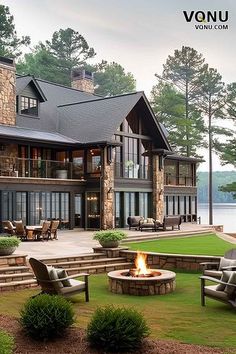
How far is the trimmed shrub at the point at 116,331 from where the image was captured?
6.64 m

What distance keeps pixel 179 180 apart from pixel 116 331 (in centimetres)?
2876

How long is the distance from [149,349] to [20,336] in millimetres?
2052

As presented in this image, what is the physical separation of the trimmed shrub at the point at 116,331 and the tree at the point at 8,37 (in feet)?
137

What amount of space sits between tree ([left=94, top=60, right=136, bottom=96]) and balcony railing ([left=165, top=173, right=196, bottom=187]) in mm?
28524

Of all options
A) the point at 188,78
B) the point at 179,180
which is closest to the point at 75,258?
the point at 179,180

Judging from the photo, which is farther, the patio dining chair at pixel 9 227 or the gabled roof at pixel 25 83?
the gabled roof at pixel 25 83

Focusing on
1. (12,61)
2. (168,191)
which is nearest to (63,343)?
(12,61)

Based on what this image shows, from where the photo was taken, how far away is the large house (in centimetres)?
2430

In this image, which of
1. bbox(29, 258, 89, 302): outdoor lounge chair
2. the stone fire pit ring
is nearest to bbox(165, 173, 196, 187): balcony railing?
the stone fire pit ring

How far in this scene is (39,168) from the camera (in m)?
25.4

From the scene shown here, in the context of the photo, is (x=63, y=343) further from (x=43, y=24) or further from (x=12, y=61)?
(x=43, y=24)

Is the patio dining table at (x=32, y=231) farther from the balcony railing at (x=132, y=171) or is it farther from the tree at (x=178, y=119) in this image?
the tree at (x=178, y=119)

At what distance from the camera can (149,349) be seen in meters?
6.69

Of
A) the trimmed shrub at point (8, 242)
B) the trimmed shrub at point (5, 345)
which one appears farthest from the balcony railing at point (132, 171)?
the trimmed shrub at point (5, 345)
